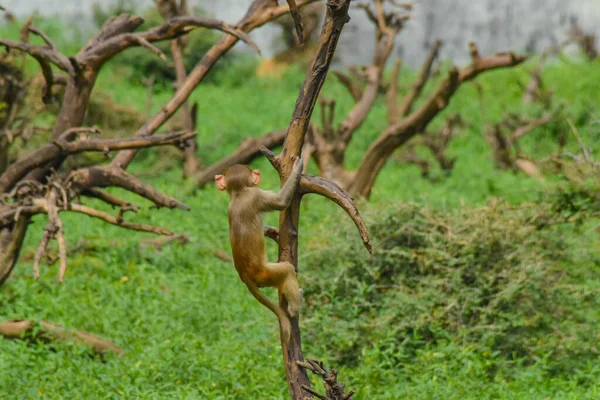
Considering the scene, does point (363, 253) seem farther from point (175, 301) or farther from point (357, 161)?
point (357, 161)

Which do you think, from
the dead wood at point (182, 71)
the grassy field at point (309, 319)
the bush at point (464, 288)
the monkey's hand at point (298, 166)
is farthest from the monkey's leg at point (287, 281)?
the dead wood at point (182, 71)

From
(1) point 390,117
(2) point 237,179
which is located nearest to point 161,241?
(1) point 390,117

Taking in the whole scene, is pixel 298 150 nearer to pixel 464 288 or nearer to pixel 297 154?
pixel 297 154

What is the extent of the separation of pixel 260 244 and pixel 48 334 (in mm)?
3126

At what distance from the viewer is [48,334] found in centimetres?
640

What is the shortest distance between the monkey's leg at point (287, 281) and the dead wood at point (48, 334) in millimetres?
2948

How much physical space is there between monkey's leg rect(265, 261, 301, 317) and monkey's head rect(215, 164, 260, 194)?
1.38 feet

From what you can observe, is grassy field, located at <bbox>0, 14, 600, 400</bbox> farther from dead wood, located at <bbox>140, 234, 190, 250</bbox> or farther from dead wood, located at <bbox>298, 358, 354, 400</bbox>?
dead wood, located at <bbox>298, 358, 354, 400</bbox>

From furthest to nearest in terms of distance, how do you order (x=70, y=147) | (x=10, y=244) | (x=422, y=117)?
1. (x=422, y=117)
2. (x=70, y=147)
3. (x=10, y=244)

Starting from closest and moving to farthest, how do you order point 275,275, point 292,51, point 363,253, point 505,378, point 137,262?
point 275,275 → point 505,378 → point 363,253 → point 137,262 → point 292,51

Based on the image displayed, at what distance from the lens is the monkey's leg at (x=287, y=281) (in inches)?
148

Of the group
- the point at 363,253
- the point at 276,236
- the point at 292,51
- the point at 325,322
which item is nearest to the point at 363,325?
the point at 325,322

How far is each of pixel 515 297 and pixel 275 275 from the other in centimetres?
324

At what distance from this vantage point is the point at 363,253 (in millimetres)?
6969
